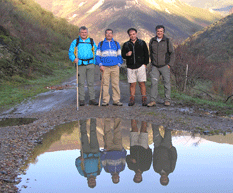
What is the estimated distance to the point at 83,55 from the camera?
8375 mm

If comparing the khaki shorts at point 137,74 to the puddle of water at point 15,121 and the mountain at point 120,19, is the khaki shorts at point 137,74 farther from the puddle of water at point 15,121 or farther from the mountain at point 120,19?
the mountain at point 120,19

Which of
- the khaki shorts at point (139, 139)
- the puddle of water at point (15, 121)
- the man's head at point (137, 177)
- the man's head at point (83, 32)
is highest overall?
the man's head at point (83, 32)

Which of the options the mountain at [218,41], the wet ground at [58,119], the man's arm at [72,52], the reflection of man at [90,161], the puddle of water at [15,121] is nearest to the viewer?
the reflection of man at [90,161]

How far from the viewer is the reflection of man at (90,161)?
12.5ft

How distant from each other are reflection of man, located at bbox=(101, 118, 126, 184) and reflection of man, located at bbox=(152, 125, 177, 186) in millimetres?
501

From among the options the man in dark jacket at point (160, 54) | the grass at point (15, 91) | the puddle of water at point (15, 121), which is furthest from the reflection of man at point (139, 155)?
the grass at point (15, 91)

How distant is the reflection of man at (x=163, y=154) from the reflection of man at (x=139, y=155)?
0.12m

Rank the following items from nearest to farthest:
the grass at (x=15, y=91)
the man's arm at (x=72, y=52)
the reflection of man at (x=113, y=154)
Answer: the reflection of man at (x=113, y=154), the man's arm at (x=72, y=52), the grass at (x=15, y=91)

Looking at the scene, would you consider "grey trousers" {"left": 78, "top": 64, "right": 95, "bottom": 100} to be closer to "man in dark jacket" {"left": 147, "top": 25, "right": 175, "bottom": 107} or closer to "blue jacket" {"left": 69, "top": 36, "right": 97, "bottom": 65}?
"blue jacket" {"left": 69, "top": 36, "right": 97, "bottom": 65}

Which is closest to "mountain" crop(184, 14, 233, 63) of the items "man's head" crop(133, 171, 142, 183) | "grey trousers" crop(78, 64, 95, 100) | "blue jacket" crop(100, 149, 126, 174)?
"grey trousers" crop(78, 64, 95, 100)

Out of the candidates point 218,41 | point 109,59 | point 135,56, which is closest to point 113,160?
point 109,59

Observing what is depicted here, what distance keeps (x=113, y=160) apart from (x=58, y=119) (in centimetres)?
307

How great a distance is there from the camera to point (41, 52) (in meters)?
29.1

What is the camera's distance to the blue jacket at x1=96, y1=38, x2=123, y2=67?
821 centimetres
